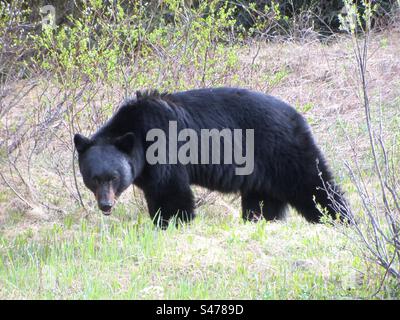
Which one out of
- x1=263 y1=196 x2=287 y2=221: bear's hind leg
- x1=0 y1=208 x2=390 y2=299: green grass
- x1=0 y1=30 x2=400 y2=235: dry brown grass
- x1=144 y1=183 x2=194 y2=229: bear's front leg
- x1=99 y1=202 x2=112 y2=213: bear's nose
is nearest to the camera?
x1=0 y1=208 x2=390 y2=299: green grass

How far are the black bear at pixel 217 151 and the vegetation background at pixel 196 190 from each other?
342 millimetres

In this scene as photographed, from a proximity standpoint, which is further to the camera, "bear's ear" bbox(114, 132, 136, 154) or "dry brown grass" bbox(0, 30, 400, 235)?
"dry brown grass" bbox(0, 30, 400, 235)

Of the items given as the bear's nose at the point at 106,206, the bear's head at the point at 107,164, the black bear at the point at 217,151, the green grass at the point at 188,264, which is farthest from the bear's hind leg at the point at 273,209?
the bear's nose at the point at 106,206

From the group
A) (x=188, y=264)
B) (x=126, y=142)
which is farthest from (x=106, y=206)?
(x=188, y=264)

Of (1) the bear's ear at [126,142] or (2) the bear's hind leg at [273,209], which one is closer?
(1) the bear's ear at [126,142]

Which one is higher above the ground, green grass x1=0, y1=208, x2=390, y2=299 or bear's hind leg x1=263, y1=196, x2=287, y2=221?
bear's hind leg x1=263, y1=196, x2=287, y2=221

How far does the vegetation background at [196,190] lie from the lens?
5.77 meters

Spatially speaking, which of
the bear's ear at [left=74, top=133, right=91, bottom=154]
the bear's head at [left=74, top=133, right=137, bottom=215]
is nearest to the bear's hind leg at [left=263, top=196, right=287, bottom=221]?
the bear's head at [left=74, top=133, right=137, bottom=215]

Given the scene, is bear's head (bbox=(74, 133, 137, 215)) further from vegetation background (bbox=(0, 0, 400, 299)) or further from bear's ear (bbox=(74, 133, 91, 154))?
vegetation background (bbox=(0, 0, 400, 299))

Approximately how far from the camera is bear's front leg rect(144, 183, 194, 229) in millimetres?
7715

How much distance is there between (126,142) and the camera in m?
7.54

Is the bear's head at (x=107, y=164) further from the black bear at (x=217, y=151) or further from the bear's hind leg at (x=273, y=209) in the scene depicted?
the bear's hind leg at (x=273, y=209)

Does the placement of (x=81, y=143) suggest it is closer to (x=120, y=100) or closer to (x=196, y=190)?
(x=120, y=100)

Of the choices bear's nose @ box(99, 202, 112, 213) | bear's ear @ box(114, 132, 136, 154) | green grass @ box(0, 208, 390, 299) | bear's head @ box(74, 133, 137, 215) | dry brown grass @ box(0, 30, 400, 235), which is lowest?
green grass @ box(0, 208, 390, 299)
